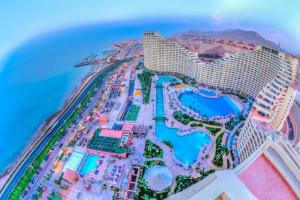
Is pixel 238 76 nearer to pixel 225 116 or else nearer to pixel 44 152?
pixel 225 116

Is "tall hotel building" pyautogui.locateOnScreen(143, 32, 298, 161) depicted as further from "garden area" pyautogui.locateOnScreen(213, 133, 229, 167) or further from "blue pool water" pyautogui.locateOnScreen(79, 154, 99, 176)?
"blue pool water" pyautogui.locateOnScreen(79, 154, 99, 176)

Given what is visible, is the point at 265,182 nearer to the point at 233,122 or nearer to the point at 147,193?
the point at 147,193

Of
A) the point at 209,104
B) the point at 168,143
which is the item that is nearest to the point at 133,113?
the point at 168,143

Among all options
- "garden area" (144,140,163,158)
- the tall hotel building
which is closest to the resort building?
the tall hotel building

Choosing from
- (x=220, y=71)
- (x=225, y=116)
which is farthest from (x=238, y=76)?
(x=225, y=116)

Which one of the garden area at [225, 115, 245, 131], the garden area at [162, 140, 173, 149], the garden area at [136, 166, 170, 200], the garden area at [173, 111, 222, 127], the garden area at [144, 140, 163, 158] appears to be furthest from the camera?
the garden area at [173, 111, 222, 127]

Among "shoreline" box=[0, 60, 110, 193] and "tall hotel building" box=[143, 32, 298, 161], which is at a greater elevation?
"tall hotel building" box=[143, 32, 298, 161]
